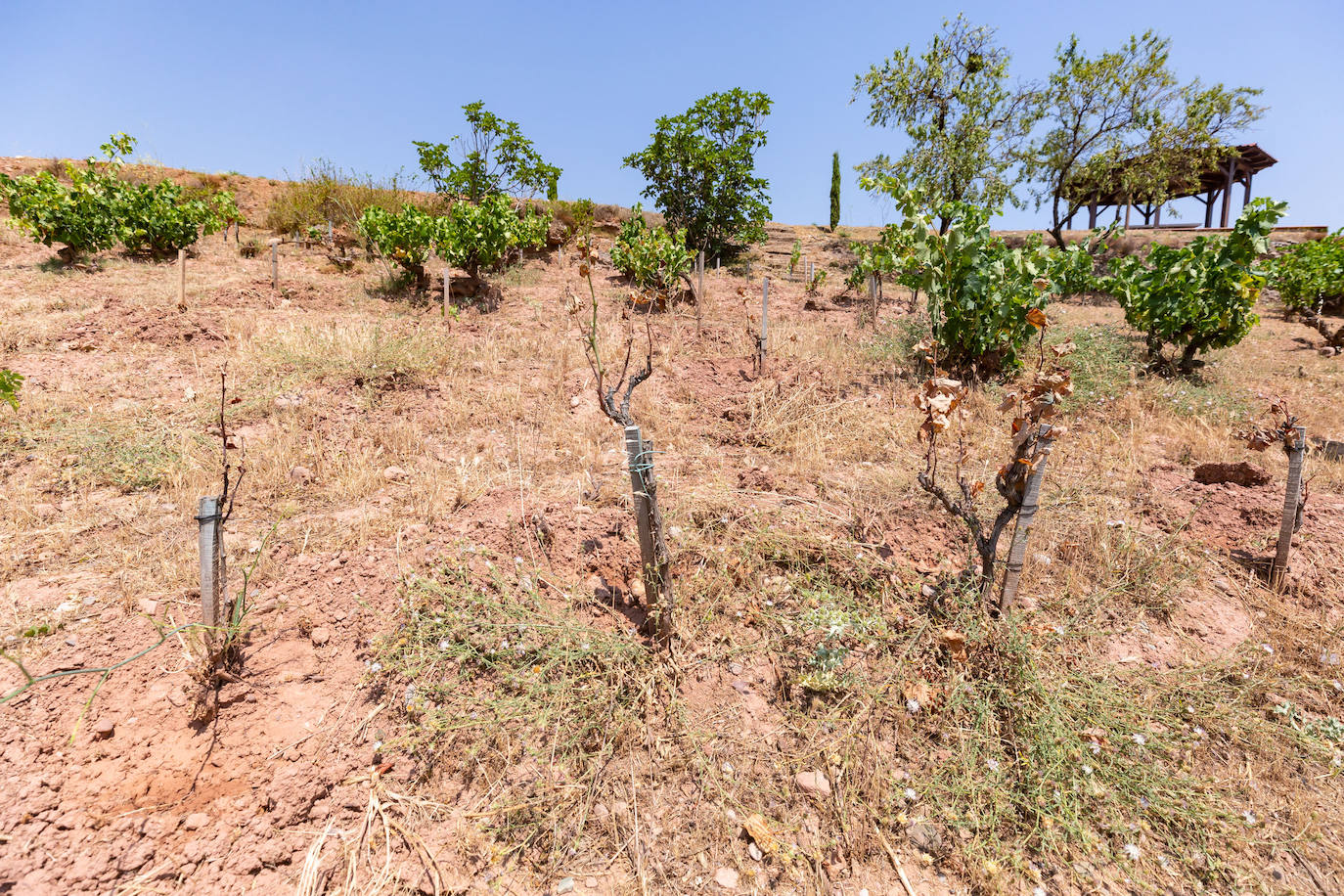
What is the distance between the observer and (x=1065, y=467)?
459 centimetres

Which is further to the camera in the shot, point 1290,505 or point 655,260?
point 655,260

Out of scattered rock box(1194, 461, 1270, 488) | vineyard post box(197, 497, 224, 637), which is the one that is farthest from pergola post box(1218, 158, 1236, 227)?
vineyard post box(197, 497, 224, 637)

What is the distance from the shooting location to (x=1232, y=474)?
4.16 meters

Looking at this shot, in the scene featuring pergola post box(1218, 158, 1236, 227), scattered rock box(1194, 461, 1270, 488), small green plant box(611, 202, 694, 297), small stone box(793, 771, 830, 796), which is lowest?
small stone box(793, 771, 830, 796)

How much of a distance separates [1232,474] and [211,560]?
20.2ft

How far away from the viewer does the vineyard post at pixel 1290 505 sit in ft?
10.2

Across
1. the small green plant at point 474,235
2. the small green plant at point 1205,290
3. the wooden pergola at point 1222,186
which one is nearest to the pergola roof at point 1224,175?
the wooden pergola at point 1222,186

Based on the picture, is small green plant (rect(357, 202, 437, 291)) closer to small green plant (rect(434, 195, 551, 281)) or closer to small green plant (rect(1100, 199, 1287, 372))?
small green plant (rect(434, 195, 551, 281))

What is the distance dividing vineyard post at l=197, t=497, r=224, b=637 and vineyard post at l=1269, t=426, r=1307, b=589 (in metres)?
5.20

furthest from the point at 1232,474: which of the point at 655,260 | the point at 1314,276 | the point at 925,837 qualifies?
the point at 1314,276

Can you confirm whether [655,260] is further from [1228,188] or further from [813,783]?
[1228,188]

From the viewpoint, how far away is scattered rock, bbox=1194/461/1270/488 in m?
4.06

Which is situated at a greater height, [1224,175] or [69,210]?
[1224,175]

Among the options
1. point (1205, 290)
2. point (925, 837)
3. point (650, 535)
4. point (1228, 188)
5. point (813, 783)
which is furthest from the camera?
point (1228, 188)
